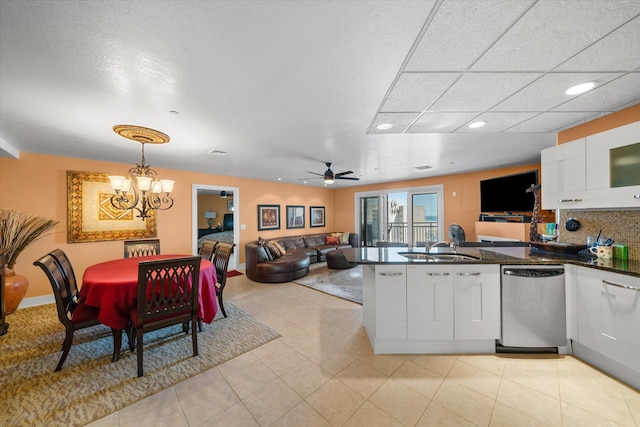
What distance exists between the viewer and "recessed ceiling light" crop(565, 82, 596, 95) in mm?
1686

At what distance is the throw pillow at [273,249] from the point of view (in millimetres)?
5070

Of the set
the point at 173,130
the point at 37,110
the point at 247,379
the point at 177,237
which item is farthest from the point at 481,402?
the point at 177,237

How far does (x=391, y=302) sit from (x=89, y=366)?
2.88 m

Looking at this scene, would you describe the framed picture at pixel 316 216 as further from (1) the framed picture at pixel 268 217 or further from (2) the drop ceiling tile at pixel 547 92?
(2) the drop ceiling tile at pixel 547 92

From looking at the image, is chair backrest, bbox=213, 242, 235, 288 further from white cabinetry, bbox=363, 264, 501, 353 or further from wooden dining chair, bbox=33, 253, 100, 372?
white cabinetry, bbox=363, 264, 501, 353

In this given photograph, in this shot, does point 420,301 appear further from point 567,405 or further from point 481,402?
point 567,405

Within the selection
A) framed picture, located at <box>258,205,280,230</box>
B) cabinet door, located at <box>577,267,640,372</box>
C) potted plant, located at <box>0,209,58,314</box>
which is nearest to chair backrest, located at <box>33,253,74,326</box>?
potted plant, located at <box>0,209,58,314</box>

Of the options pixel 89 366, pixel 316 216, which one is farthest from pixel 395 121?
pixel 316 216

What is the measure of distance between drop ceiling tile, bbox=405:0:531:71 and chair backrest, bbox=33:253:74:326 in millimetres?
3196

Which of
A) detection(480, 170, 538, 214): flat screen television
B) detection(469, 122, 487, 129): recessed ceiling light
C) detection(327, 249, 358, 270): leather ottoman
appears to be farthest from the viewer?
detection(327, 249, 358, 270): leather ottoman

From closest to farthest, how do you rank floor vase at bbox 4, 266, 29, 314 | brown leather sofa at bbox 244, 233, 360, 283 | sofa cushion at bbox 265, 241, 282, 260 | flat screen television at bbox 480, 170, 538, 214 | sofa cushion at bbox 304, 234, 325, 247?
floor vase at bbox 4, 266, 29, 314, flat screen television at bbox 480, 170, 538, 214, brown leather sofa at bbox 244, 233, 360, 283, sofa cushion at bbox 265, 241, 282, 260, sofa cushion at bbox 304, 234, 325, 247

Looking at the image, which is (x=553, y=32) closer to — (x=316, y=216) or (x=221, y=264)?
(x=221, y=264)

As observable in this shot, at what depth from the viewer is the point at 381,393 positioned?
1.71m

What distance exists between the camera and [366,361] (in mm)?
2100
